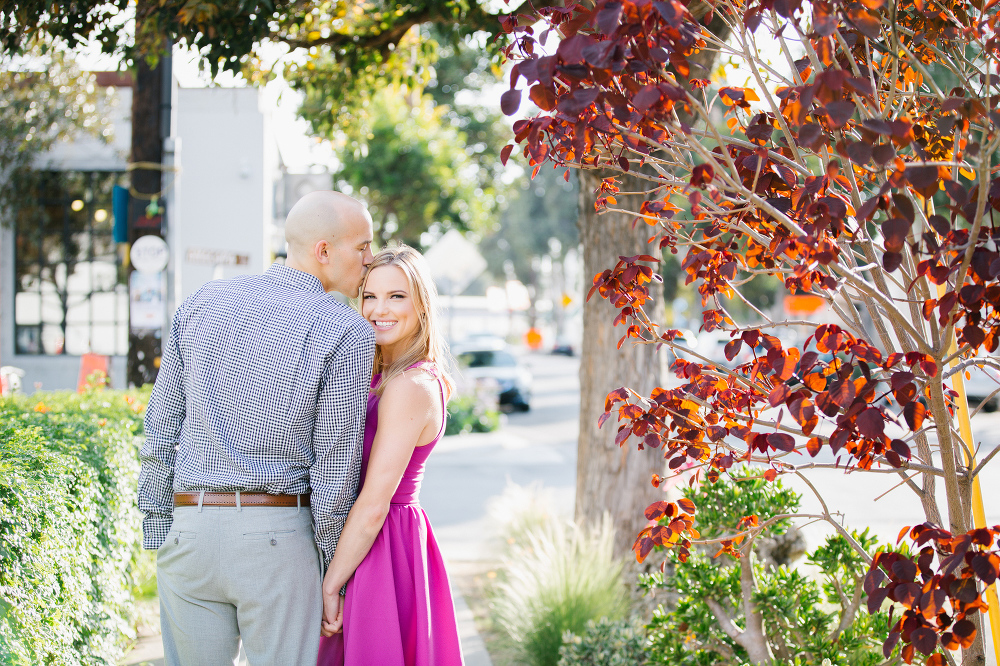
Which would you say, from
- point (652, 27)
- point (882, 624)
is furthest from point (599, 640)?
point (652, 27)

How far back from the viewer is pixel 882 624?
2830 millimetres

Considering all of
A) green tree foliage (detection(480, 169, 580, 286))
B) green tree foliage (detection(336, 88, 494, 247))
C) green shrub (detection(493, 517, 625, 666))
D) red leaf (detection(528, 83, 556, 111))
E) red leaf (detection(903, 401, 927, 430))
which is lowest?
green shrub (detection(493, 517, 625, 666))

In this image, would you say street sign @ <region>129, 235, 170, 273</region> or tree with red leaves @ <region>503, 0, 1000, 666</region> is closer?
tree with red leaves @ <region>503, 0, 1000, 666</region>

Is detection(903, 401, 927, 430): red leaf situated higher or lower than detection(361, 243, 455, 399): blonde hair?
lower

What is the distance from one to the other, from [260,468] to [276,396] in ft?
0.68

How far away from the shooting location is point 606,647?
337 cm

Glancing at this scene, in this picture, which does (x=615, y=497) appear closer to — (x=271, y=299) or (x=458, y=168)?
(x=271, y=299)

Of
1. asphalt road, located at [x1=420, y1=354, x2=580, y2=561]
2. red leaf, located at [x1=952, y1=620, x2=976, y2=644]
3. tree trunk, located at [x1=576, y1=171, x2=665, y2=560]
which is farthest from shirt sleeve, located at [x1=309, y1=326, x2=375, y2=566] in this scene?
asphalt road, located at [x1=420, y1=354, x2=580, y2=561]

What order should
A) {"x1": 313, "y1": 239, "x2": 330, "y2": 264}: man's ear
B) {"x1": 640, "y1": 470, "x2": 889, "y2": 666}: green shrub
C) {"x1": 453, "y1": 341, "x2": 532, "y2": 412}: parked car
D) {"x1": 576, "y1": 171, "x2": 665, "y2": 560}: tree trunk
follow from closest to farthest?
1. {"x1": 313, "y1": 239, "x2": 330, "y2": 264}: man's ear
2. {"x1": 640, "y1": 470, "x2": 889, "y2": 666}: green shrub
3. {"x1": 576, "y1": 171, "x2": 665, "y2": 560}: tree trunk
4. {"x1": 453, "y1": 341, "x2": 532, "y2": 412}: parked car

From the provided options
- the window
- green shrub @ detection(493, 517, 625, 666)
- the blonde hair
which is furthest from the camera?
the window

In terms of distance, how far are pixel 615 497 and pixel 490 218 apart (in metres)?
16.0

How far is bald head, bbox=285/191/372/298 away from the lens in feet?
7.91

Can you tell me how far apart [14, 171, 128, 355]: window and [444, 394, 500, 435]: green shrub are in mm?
5687

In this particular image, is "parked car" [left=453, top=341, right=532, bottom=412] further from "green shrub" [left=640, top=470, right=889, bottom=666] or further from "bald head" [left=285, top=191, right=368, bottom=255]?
"bald head" [left=285, top=191, right=368, bottom=255]
